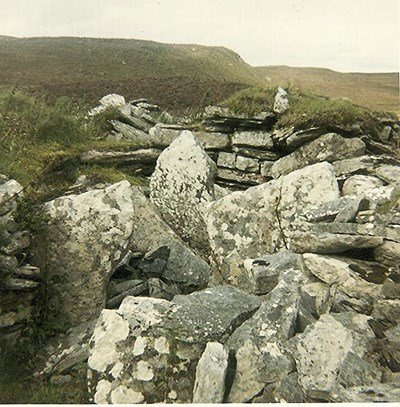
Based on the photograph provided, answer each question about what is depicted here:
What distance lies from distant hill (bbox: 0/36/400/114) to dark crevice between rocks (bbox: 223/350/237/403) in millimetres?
8439

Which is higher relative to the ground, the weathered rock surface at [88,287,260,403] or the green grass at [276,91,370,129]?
the green grass at [276,91,370,129]

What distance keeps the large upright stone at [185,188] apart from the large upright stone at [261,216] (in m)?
1.48

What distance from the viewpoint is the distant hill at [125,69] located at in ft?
100.0

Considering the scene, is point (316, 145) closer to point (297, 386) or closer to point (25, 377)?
point (297, 386)

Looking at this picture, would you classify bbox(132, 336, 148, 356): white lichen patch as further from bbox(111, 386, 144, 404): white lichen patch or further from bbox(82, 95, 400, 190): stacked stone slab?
bbox(82, 95, 400, 190): stacked stone slab

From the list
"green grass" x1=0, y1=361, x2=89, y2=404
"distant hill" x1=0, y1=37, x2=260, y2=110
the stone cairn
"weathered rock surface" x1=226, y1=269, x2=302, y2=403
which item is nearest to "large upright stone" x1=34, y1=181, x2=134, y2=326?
the stone cairn

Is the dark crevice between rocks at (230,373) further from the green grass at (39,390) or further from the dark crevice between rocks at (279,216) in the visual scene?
the dark crevice between rocks at (279,216)

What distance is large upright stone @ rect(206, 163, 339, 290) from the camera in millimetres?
7543

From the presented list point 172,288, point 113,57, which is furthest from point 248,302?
point 113,57

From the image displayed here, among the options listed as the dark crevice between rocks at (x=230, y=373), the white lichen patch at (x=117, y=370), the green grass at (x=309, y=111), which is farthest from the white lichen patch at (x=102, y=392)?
the green grass at (x=309, y=111)

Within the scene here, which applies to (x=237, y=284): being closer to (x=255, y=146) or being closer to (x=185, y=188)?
(x=185, y=188)

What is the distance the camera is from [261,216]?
8.07 metres

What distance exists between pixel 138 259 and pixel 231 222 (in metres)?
2.24

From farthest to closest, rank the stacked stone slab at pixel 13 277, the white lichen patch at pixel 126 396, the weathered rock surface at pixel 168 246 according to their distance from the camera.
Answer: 1. the weathered rock surface at pixel 168 246
2. the stacked stone slab at pixel 13 277
3. the white lichen patch at pixel 126 396
